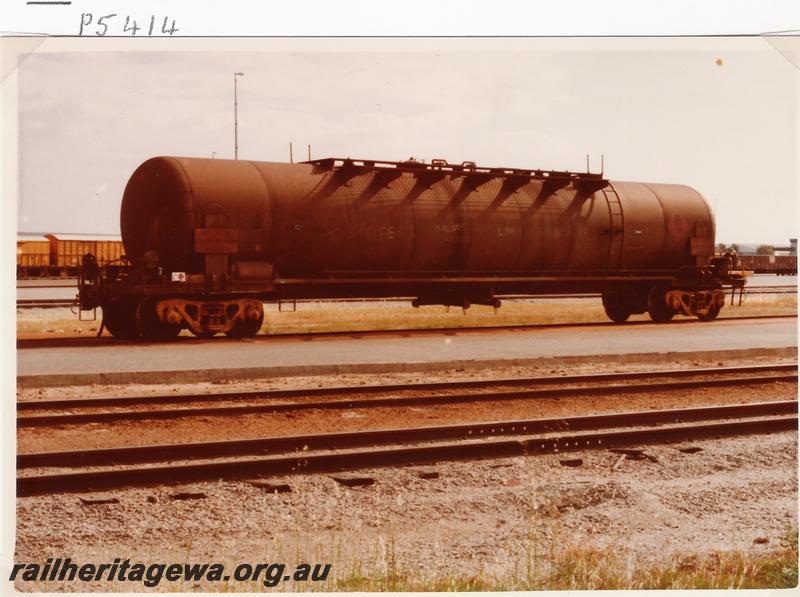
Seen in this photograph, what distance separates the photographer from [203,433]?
30.9ft

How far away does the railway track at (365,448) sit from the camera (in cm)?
746

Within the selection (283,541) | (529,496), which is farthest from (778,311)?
(283,541)

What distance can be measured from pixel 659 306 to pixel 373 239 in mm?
9217

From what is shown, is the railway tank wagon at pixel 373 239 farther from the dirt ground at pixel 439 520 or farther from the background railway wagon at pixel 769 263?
the background railway wagon at pixel 769 263

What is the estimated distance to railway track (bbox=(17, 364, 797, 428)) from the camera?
10.0m

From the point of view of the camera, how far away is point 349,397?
11.8 m

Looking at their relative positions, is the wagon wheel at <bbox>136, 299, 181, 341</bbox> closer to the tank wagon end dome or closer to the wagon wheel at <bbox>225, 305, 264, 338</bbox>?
the tank wagon end dome

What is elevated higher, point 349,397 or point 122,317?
point 122,317

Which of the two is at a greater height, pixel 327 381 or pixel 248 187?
pixel 248 187

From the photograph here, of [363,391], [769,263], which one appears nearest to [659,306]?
[363,391]

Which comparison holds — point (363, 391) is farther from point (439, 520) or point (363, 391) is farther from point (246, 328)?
point (246, 328)

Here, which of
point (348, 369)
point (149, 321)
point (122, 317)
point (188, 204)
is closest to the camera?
point (348, 369)

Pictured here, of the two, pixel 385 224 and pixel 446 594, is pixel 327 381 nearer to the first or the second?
pixel 385 224

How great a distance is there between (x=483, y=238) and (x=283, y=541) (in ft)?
47.4
